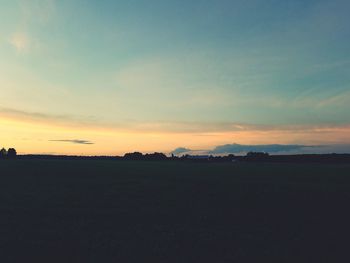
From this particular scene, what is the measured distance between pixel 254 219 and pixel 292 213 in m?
3.65

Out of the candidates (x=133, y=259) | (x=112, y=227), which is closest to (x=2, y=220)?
(x=112, y=227)

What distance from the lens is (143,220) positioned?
21500mm

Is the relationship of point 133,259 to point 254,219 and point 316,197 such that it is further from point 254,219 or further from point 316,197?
point 316,197

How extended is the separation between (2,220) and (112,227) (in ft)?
23.0

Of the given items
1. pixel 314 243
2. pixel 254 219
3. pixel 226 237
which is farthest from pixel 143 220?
pixel 314 243

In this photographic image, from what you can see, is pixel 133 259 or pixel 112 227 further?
pixel 112 227

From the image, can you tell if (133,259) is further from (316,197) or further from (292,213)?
(316,197)

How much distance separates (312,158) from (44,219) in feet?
577

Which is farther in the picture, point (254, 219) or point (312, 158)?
point (312, 158)

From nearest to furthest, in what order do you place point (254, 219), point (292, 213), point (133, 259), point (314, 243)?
point (133, 259), point (314, 243), point (254, 219), point (292, 213)

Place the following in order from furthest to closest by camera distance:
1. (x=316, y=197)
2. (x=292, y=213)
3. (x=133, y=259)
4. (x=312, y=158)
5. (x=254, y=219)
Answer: (x=312, y=158) → (x=316, y=197) → (x=292, y=213) → (x=254, y=219) → (x=133, y=259)

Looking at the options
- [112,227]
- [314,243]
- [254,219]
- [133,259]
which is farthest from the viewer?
[254,219]

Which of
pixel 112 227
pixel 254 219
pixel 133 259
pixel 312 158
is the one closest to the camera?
pixel 133 259

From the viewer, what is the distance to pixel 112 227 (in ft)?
63.7
